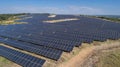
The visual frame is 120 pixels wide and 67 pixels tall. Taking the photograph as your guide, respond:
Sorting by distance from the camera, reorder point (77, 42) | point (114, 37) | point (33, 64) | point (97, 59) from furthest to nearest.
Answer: point (114, 37) → point (77, 42) → point (97, 59) → point (33, 64)

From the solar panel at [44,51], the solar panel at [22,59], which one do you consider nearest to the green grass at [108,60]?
the solar panel at [44,51]

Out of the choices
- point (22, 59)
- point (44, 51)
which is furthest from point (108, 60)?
point (22, 59)

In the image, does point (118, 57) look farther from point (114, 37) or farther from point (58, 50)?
point (114, 37)

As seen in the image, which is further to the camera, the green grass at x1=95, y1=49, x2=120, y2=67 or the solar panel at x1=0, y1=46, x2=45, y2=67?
the green grass at x1=95, y1=49, x2=120, y2=67

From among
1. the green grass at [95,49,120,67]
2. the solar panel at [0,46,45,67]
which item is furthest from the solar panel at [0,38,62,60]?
the green grass at [95,49,120,67]

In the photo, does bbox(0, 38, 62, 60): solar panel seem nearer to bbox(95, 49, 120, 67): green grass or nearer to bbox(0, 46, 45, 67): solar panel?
bbox(0, 46, 45, 67): solar panel

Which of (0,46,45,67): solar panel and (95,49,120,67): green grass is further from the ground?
(0,46,45,67): solar panel

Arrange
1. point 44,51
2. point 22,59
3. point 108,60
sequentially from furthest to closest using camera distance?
1. point 44,51
2. point 108,60
3. point 22,59

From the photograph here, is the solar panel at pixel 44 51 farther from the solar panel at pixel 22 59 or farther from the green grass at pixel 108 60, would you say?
the green grass at pixel 108 60

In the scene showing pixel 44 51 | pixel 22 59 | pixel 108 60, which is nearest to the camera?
pixel 22 59

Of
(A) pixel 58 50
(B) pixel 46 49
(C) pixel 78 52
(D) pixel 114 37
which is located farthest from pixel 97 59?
(D) pixel 114 37

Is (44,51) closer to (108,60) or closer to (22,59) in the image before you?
(22,59)
